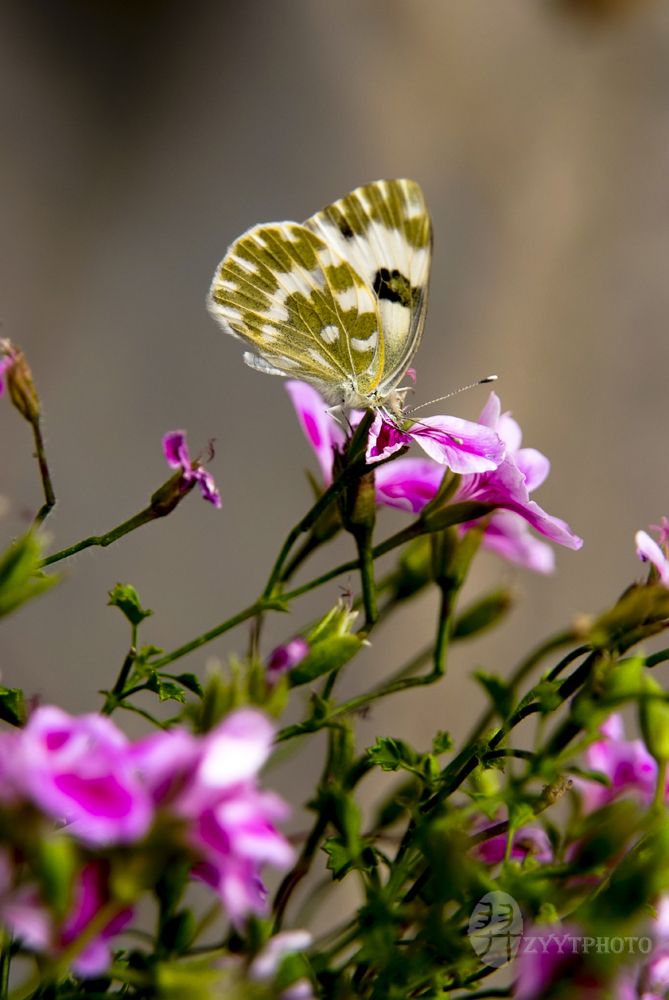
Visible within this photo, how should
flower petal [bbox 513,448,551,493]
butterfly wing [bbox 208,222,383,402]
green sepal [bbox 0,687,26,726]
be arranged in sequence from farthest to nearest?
butterfly wing [bbox 208,222,383,402], flower petal [bbox 513,448,551,493], green sepal [bbox 0,687,26,726]

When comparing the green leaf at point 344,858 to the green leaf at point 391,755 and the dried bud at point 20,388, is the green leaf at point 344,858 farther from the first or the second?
the dried bud at point 20,388

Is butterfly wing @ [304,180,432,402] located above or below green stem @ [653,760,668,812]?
above

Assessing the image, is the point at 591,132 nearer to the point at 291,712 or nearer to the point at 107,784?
the point at 291,712

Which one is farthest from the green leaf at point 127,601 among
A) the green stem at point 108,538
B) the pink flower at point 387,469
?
the pink flower at point 387,469

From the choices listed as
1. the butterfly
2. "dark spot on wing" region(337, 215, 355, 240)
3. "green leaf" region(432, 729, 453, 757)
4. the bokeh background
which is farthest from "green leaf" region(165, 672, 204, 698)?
the bokeh background

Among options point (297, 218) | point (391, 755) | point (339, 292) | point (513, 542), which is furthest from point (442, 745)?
point (297, 218)

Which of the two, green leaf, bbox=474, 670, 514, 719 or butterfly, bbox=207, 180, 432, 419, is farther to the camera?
butterfly, bbox=207, 180, 432, 419

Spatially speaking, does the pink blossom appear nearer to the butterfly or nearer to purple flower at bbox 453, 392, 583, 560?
purple flower at bbox 453, 392, 583, 560

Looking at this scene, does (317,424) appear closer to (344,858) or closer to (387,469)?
(387,469)
